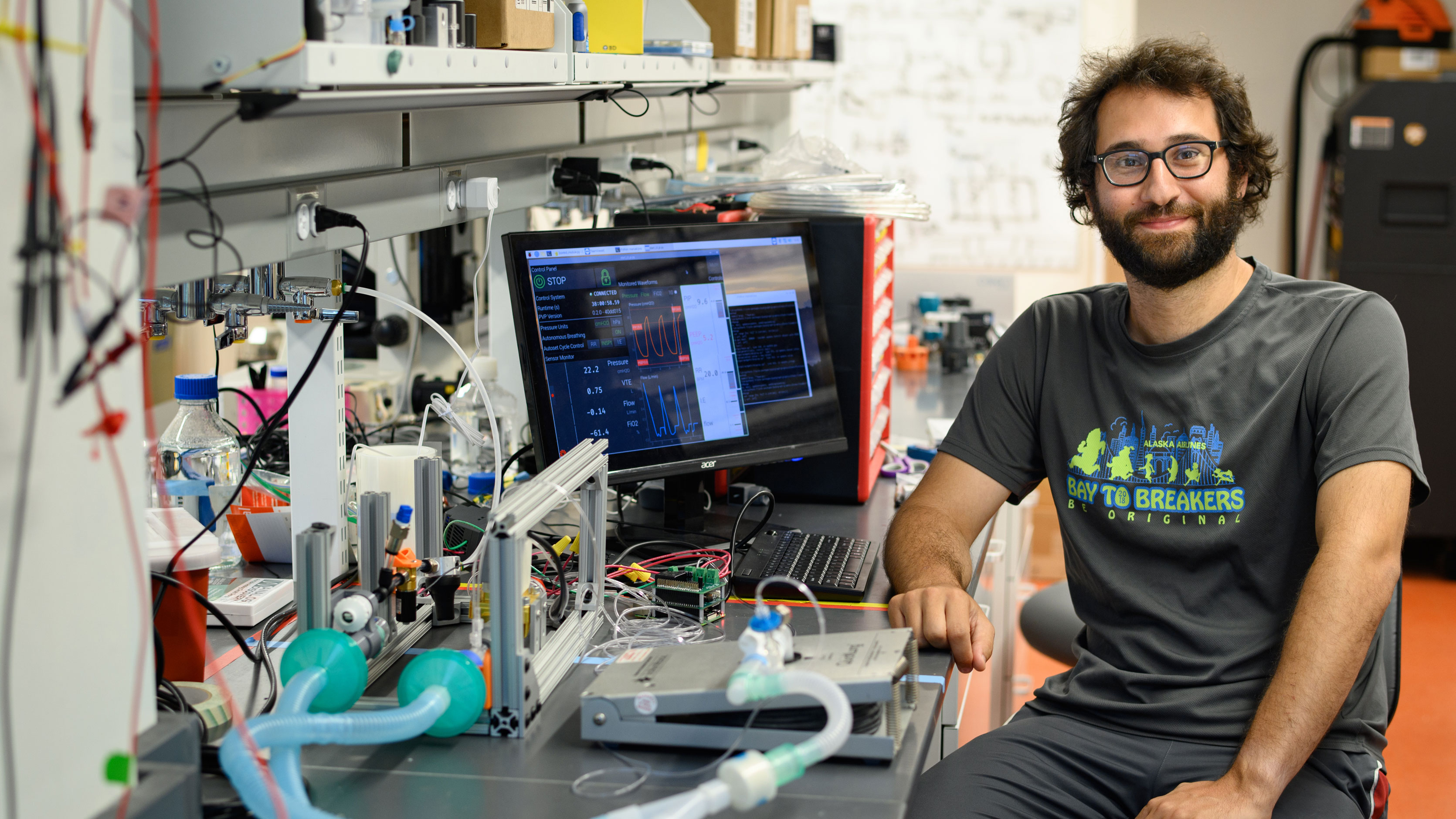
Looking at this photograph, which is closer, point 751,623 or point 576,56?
point 751,623

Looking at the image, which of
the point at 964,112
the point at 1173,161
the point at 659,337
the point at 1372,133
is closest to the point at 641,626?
the point at 659,337

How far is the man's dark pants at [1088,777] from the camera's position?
149 centimetres

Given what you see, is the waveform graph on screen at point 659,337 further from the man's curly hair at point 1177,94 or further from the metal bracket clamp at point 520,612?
the man's curly hair at point 1177,94

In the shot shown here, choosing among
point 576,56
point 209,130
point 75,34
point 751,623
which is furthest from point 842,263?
point 75,34

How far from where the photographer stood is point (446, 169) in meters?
1.67

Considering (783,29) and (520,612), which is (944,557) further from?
(783,29)

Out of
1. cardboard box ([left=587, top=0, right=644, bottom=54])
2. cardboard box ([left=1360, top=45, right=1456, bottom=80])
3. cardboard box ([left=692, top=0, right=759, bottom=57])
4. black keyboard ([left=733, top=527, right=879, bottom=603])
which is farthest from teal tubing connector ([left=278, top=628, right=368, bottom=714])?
cardboard box ([left=1360, top=45, right=1456, bottom=80])

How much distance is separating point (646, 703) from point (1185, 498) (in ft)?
2.78

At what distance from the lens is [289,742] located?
0.98 meters

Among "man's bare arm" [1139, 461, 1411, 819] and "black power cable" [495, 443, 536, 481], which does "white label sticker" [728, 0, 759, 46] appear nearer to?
"black power cable" [495, 443, 536, 481]

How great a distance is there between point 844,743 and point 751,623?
0.14 metres

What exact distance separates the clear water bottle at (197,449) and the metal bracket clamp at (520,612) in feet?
2.16

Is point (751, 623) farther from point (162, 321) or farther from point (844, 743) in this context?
point (162, 321)

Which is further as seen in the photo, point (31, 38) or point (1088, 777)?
point (1088, 777)
